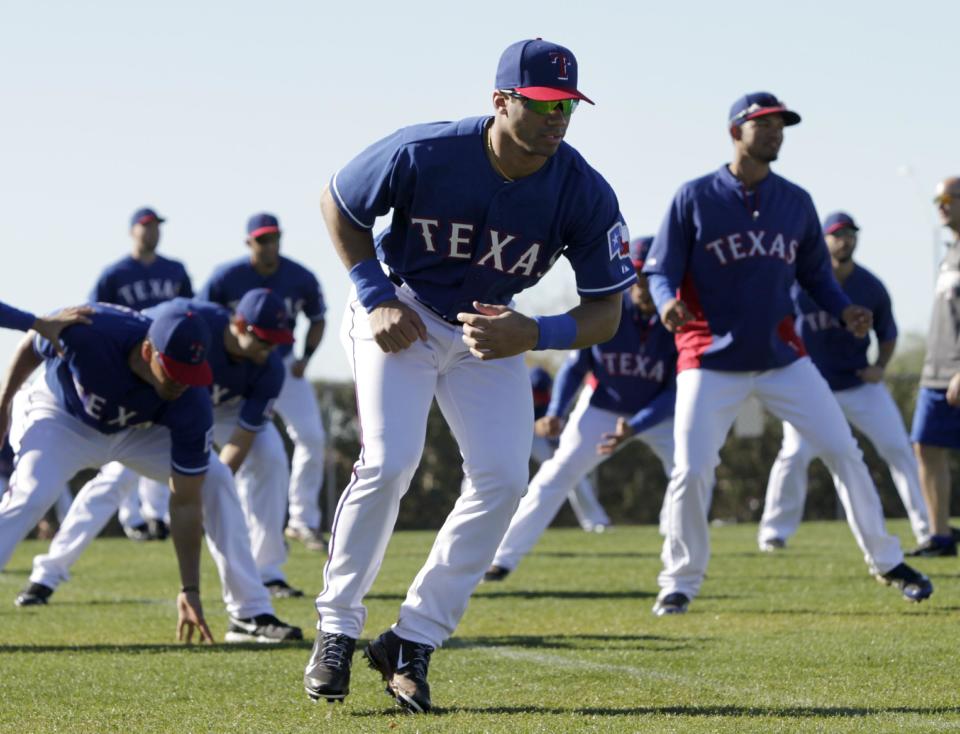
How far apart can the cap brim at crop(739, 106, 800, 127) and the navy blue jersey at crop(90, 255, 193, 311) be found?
7.43 meters

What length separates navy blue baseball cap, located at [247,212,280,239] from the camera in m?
13.7

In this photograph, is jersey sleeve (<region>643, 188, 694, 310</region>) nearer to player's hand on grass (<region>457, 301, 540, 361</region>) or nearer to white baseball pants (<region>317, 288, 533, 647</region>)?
white baseball pants (<region>317, 288, 533, 647</region>)

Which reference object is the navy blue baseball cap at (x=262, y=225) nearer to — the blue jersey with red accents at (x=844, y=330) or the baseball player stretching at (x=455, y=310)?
the blue jersey with red accents at (x=844, y=330)

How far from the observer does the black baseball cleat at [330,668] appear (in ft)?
19.0

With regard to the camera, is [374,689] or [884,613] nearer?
[374,689]

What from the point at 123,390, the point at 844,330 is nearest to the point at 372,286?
the point at 123,390

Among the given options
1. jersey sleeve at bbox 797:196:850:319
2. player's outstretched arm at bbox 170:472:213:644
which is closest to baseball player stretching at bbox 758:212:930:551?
jersey sleeve at bbox 797:196:850:319

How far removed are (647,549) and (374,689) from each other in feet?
28.3

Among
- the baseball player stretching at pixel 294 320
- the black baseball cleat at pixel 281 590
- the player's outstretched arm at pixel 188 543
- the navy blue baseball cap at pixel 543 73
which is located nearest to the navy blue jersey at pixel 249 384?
the black baseball cleat at pixel 281 590

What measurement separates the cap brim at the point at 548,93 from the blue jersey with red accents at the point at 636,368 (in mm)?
6040

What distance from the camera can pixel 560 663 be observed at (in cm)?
719

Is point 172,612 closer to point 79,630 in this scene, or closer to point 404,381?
point 79,630

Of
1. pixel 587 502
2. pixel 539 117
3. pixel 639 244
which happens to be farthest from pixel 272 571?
pixel 587 502

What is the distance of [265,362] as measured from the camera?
397 inches
